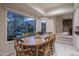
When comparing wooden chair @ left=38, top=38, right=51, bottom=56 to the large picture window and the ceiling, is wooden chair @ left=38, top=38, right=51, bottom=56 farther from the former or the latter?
the ceiling

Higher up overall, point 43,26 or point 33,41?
point 43,26

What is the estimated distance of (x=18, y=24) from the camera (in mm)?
2012

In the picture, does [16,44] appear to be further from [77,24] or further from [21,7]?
[77,24]

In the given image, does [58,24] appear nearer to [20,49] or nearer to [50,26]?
[50,26]

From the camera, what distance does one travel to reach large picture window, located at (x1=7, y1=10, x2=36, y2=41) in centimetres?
194

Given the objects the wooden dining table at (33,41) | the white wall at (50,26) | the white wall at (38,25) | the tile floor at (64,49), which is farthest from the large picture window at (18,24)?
the tile floor at (64,49)

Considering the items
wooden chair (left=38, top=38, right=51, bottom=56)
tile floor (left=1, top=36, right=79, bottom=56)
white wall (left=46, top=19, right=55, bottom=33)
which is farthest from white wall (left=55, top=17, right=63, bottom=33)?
wooden chair (left=38, top=38, right=51, bottom=56)

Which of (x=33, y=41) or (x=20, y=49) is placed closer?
(x=20, y=49)

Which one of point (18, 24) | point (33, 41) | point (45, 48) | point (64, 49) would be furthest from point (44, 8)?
point (64, 49)

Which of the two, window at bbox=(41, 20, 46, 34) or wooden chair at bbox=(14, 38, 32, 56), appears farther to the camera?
window at bbox=(41, 20, 46, 34)

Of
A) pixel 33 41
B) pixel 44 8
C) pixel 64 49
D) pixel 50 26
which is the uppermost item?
pixel 44 8

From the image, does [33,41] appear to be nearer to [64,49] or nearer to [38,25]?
[38,25]

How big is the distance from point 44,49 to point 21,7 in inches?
39.2

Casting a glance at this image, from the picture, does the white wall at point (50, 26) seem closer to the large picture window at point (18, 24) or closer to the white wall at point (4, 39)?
the large picture window at point (18, 24)
